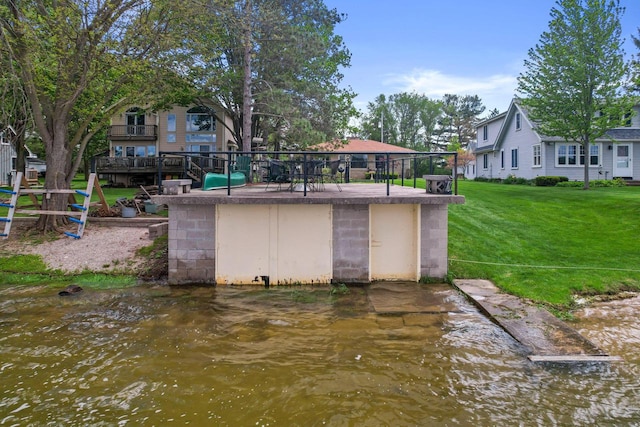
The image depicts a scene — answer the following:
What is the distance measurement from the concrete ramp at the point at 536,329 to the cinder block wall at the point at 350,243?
189 centimetres

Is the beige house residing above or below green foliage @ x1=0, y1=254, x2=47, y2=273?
above

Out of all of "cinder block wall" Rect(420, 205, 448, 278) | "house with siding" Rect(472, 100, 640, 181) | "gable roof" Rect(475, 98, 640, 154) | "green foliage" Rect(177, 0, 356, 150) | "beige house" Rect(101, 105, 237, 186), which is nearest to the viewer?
"cinder block wall" Rect(420, 205, 448, 278)

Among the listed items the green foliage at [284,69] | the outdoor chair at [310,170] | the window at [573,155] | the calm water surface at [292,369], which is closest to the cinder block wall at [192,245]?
the calm water surface at [292,369]

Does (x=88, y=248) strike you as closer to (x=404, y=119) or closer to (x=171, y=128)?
(x=171, y=128)

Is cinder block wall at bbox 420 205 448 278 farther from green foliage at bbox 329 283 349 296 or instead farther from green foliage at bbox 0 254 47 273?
green foliage at bbox 0 254 47 273

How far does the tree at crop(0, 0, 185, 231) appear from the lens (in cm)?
983

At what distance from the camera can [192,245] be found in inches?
326

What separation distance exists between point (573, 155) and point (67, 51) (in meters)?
24.1

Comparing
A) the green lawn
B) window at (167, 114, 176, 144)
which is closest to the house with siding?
the green lawn

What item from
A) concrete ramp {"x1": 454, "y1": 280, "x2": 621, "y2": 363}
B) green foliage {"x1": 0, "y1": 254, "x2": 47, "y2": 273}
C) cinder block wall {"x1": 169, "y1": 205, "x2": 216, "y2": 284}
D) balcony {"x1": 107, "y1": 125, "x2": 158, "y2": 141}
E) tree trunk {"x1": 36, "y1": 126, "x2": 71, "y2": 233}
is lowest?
concrete ramp {"x1": 454, "y1": 280, "x2": 621, "y2": 363}

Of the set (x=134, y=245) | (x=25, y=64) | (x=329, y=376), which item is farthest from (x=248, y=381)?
(x=25, y=64)

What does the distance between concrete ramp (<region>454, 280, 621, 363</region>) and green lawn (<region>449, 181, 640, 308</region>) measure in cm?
52

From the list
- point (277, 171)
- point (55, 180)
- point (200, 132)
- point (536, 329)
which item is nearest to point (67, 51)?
point (55, 180)

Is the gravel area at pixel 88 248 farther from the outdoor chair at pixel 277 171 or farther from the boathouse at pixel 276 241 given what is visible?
the outdoor chair at pixel 277 171
